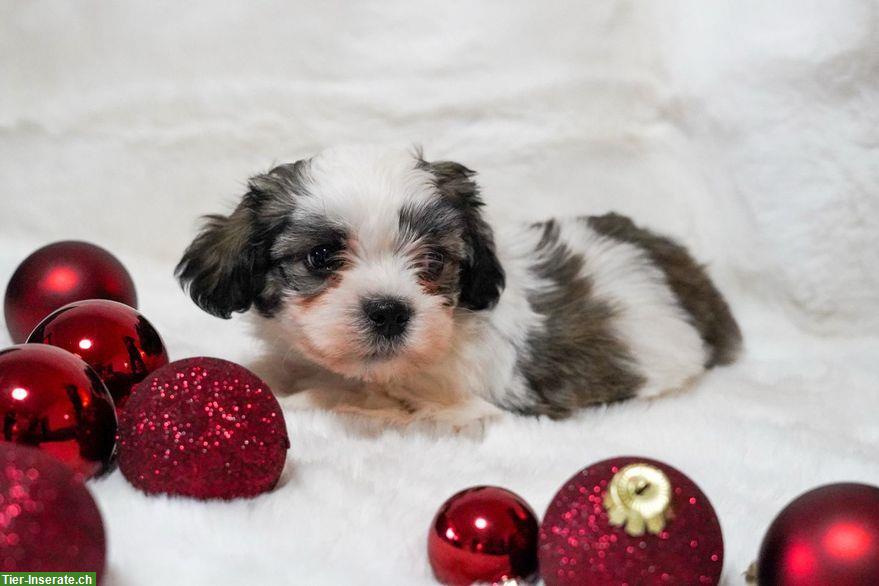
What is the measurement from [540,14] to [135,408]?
87.1 inches

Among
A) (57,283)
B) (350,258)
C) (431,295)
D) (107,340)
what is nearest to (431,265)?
(431,295)

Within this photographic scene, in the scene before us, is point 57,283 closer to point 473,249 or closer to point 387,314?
point 387,314

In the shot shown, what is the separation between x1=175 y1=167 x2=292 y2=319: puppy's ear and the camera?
2359 millimetres

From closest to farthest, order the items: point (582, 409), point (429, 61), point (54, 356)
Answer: point (54, 356) < point (582, 409) < point (429, 61)

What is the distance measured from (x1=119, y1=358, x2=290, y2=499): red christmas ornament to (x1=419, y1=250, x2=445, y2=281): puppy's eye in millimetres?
632

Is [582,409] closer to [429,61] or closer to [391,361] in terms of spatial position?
[391,361]

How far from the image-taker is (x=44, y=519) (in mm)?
1291

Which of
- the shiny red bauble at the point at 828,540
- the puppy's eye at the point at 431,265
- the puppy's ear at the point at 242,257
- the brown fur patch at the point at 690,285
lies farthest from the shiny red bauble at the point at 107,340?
the brown fur patch at the point at 690,285

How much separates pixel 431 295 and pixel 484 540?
87 cm

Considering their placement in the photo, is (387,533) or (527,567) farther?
(387,533)

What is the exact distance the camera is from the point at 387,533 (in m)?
1.78

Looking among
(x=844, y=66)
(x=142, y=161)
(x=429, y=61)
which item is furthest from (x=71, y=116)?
(x=844, y=66)

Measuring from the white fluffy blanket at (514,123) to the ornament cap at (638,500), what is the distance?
1467mm

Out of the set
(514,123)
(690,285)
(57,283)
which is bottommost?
(57,283)
